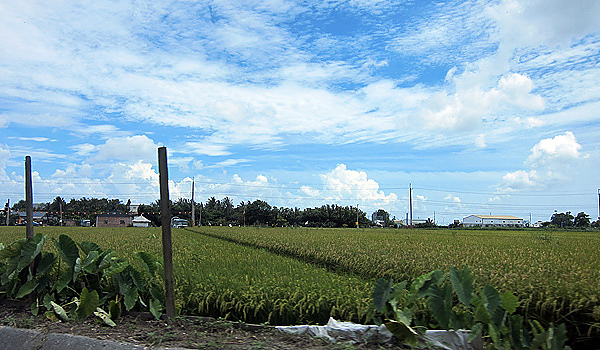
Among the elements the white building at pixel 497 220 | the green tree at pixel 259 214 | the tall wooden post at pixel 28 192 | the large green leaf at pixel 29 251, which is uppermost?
the tall wooden post at pixel 28 192

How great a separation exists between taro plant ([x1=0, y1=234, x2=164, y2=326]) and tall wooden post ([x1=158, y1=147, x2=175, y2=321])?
19cm

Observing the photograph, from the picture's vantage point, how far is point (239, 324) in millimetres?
4457

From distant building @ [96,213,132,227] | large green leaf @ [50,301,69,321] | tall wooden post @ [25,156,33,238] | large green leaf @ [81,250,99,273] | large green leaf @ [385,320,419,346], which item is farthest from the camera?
distant building @ [96,213,132,227]

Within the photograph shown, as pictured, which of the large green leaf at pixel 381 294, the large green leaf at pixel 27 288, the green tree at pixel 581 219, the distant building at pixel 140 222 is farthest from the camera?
the distant building at pixel 140 222

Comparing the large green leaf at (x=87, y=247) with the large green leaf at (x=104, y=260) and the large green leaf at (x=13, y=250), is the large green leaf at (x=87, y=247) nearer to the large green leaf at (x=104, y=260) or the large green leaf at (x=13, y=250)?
the large green leaf at (x=104, y=260)

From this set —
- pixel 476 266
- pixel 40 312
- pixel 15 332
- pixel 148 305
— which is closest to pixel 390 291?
pixel 476 266

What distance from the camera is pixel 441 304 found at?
380cm

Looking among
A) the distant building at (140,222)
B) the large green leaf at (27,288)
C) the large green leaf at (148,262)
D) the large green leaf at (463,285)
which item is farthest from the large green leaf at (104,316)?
the distant building at (140,222)

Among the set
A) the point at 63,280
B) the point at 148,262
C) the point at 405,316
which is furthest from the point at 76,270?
the point at 405,316

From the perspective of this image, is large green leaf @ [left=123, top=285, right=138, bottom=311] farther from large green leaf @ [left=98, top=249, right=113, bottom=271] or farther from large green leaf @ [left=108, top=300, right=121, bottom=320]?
large green leaf @ [left=98, top=249, right=113, bottom=271]

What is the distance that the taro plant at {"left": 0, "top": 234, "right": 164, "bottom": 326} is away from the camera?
4977 millimetres

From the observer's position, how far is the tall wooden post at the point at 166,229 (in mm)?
4770

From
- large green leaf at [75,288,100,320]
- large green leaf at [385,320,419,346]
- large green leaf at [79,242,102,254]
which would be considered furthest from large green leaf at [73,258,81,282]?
large green leaf at [385,320,419,346]

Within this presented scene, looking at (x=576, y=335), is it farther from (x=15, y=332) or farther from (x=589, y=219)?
(x=589, y=219)
